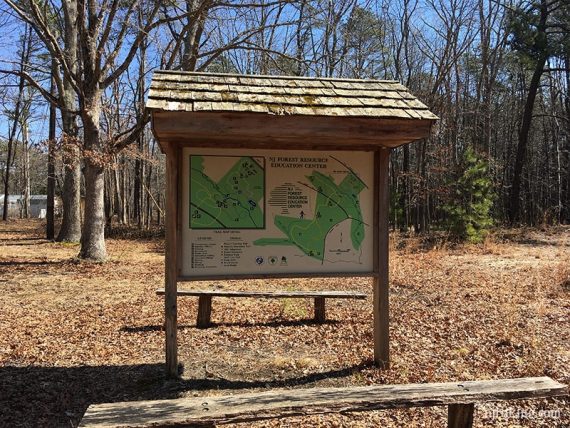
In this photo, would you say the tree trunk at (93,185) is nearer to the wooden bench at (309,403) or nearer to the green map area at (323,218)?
the green map area at (323,218)

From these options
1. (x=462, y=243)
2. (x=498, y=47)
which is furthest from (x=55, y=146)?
(x=498, y=47)

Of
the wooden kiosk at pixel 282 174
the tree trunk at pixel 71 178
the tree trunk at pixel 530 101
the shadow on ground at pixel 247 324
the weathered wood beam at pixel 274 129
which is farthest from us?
the tree trunk at pixel 530 101

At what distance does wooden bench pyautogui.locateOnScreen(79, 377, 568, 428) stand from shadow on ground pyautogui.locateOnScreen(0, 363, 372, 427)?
1.35 metres

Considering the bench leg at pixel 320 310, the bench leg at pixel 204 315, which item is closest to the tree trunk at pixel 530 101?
the bench leg at pixel 320 310

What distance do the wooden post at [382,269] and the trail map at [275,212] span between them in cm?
10

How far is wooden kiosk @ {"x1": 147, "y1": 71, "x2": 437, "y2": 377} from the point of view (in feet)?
14.4

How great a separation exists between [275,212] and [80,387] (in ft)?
8.56

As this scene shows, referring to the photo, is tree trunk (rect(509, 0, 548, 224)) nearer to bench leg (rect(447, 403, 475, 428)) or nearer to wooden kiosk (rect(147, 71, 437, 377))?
wooden kiosk (rect(147, 71, 437, 377))

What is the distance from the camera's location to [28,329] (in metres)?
6.98

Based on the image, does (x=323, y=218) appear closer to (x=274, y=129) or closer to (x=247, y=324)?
(x=274, y=129)

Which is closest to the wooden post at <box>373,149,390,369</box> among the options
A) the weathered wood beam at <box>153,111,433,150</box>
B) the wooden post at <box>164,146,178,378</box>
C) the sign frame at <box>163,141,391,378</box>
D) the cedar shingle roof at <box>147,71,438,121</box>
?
the sign frame at <box>163,141,391,378</box>

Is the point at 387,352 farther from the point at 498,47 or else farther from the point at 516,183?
the point at 498,47

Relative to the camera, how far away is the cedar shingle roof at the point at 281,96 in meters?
4.29

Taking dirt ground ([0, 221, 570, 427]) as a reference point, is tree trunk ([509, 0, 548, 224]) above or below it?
above
